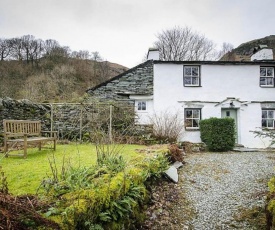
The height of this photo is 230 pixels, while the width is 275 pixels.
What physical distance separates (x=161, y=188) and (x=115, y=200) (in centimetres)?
243

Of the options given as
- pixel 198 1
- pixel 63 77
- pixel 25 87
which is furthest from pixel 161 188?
pixel 63 77

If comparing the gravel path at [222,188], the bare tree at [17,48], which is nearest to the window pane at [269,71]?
the gravel path at [222,188]

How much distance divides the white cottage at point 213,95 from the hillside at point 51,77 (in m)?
8.39

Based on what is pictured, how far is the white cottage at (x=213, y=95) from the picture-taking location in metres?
13.2

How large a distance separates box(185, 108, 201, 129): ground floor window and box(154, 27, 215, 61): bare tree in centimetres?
1750

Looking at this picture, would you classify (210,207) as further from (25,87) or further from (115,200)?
(25,87)

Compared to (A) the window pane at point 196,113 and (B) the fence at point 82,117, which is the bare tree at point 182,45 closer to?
(A) the window pane at point 196,113

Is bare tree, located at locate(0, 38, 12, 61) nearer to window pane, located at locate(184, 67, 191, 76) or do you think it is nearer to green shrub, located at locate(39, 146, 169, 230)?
window pane, located at locate(184, 67, 191, 76)

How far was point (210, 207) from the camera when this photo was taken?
4.44 m

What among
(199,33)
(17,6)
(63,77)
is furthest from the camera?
(199,33)

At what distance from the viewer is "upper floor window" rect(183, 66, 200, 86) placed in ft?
44.3

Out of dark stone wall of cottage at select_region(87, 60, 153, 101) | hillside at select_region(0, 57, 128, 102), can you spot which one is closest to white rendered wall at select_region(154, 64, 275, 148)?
dark stone wall of cottage at select_region(87, 60, 153, 101)

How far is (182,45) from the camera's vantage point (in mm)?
29859

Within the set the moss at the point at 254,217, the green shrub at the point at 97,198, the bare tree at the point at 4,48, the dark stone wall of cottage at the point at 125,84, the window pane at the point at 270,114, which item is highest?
the bare tree at the point at 4,48
